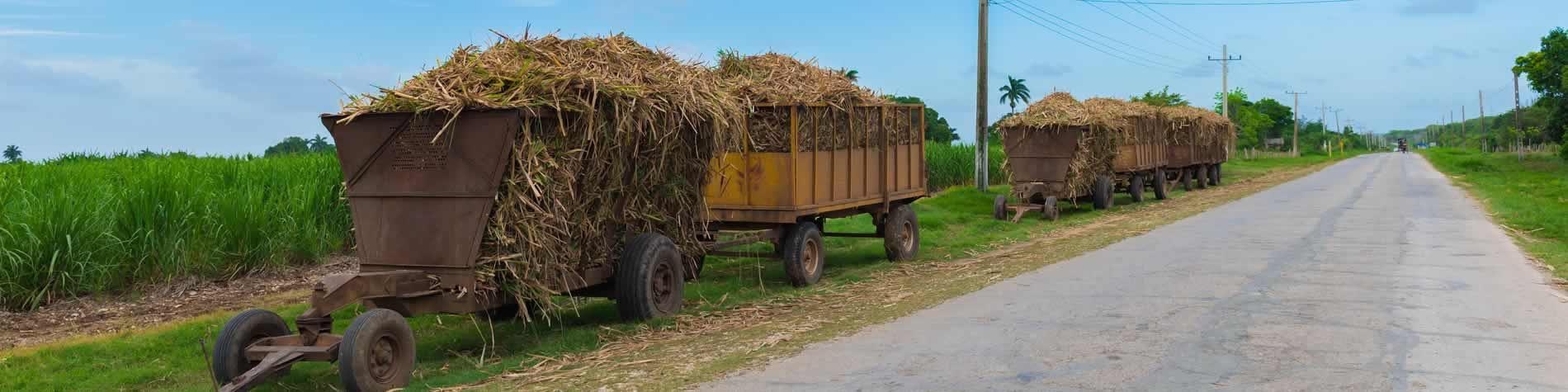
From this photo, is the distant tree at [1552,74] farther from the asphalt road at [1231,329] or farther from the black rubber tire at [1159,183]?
the asphalt road at [1231,329]

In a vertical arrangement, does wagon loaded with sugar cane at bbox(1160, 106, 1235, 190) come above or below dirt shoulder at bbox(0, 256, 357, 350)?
above

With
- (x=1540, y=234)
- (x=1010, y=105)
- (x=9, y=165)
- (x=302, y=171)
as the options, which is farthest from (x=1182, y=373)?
(x=1010, y=105)

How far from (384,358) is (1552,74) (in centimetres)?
5017

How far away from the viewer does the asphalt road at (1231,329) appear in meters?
6.55

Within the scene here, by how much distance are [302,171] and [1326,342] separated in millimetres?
11802

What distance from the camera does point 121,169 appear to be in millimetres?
14656

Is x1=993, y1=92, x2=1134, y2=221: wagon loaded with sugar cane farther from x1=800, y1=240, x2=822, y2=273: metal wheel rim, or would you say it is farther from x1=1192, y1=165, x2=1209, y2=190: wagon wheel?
x1=1192, y1=165, x2=1209, y2=190: wagon wheel

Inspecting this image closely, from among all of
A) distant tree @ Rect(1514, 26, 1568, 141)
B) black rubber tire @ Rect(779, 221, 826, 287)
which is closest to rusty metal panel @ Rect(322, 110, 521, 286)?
black rubber tire @ Rect(779, 221, 826, 287)

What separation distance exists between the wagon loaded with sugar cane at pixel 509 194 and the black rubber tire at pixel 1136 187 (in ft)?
55.3

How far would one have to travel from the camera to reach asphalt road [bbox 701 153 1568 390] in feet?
21.5

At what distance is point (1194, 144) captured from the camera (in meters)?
30.9

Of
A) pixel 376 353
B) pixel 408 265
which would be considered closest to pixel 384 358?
pixel 376 353

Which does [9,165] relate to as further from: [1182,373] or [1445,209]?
[1445,209]

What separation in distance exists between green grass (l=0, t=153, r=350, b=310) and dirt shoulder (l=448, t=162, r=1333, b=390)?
5146mm
